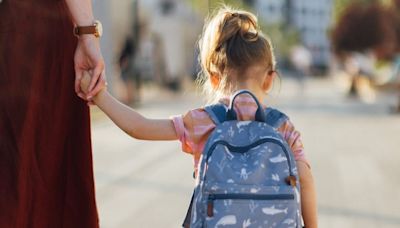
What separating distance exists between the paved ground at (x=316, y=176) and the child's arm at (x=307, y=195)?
Answer: 33.6 inches

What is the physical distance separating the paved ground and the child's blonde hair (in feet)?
2.32

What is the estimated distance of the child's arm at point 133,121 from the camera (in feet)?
10.1

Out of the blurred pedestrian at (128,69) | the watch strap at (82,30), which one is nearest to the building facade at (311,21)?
the blurred pedestrian at (128,69)

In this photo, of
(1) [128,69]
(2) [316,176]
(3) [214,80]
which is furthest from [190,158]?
(1) [128,69]

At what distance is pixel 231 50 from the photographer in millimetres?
3078

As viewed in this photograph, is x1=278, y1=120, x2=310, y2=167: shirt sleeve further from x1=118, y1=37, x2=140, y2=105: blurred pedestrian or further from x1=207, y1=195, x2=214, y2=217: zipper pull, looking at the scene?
x1=118, y1=37, x2=140, y2=105: blurred pedestrian

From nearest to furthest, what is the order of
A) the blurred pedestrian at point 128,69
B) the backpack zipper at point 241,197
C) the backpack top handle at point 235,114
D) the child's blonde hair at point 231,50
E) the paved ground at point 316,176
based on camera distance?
the backpack zipper at point 241,197 < the backpack top handle at point 235,114 < the child's blonde hair at point 231,50 < the paved ground at point 316,176 < the blurred pedestrian at point 128,69

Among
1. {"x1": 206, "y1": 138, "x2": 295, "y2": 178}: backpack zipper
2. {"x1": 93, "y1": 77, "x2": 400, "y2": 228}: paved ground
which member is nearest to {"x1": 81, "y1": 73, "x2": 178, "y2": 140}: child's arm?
{"x1": 206, "y1": 138, "x2": 295, "y2": 178}: backpack zipper

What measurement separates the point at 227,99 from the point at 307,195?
15.3 inches

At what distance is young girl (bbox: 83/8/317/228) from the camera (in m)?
3.03

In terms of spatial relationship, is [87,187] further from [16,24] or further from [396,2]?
[396,2]

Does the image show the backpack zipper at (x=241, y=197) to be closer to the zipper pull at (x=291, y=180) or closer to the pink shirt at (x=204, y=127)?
the zipper pull at (x=291, y=180)

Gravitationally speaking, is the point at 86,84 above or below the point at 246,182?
above

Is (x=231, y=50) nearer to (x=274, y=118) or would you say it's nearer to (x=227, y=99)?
(x=227, y=99)
